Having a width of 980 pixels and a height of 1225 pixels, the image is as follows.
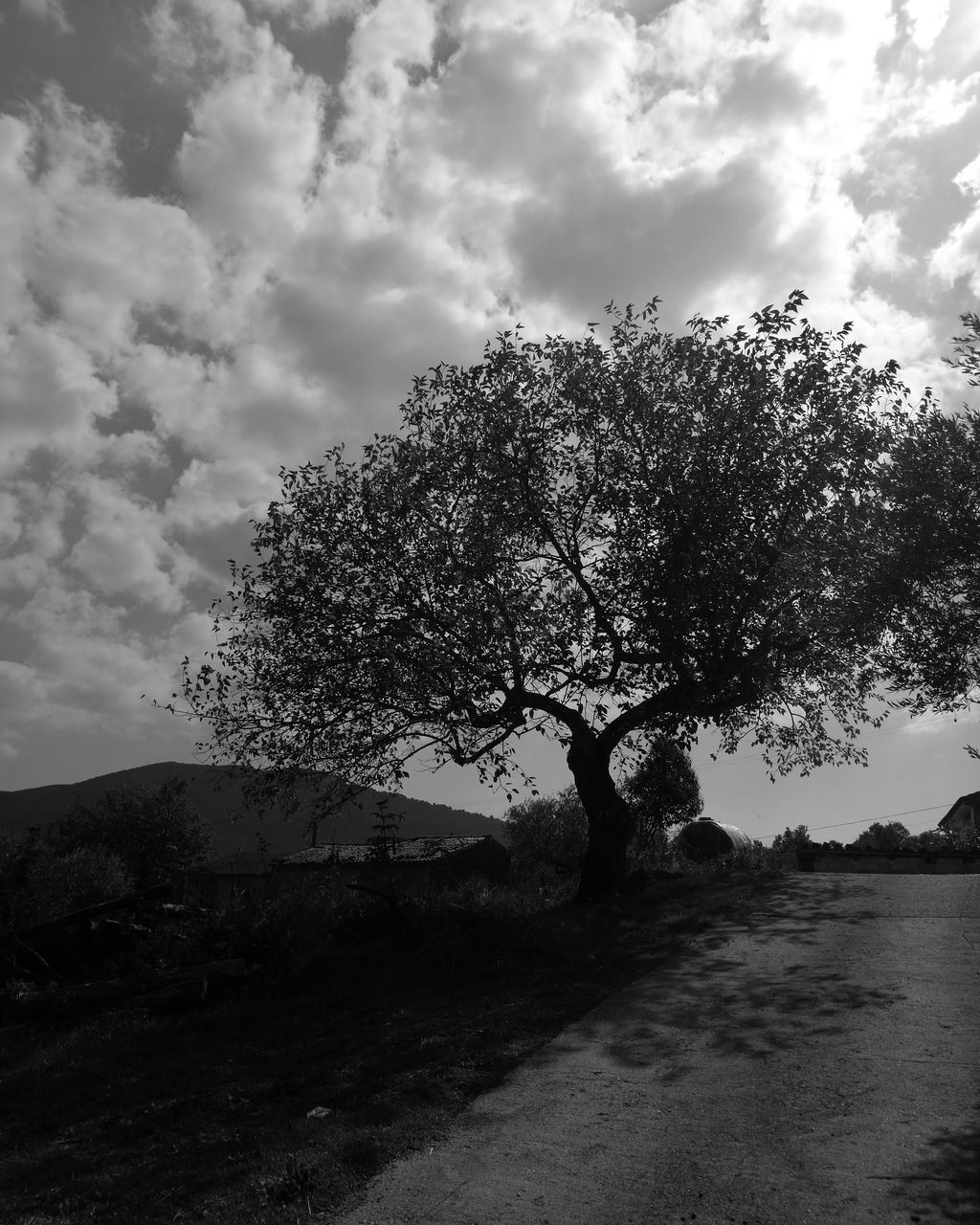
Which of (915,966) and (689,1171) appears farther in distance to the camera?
(915,966)

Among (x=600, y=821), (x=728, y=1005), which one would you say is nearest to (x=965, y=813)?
(x=600, y=821)

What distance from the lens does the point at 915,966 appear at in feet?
36.3

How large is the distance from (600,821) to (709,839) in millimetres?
36652

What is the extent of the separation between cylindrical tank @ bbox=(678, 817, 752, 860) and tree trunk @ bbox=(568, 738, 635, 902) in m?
34.6

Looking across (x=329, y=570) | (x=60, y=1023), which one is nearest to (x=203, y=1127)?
(x=60, y=1023)

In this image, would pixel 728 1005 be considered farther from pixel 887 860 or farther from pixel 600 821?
pixel 887 860

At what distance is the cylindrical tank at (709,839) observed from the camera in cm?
5322

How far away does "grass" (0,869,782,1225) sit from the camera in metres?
6.04

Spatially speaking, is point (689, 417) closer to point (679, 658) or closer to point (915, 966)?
point (679, 658)

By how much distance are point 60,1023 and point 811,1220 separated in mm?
10635

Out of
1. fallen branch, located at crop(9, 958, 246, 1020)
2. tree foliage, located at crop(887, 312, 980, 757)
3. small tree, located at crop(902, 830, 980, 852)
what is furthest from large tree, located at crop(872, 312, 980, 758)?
small tree, located at crop(902, 830, 980, 852)

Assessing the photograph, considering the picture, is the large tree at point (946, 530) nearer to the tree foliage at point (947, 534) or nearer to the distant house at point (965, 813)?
the tree foliage at point (947, 534)

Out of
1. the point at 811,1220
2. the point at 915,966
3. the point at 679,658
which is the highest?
the point at 679,658

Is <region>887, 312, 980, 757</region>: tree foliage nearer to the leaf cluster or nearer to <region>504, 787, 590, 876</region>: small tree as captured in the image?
the leaf cluster
